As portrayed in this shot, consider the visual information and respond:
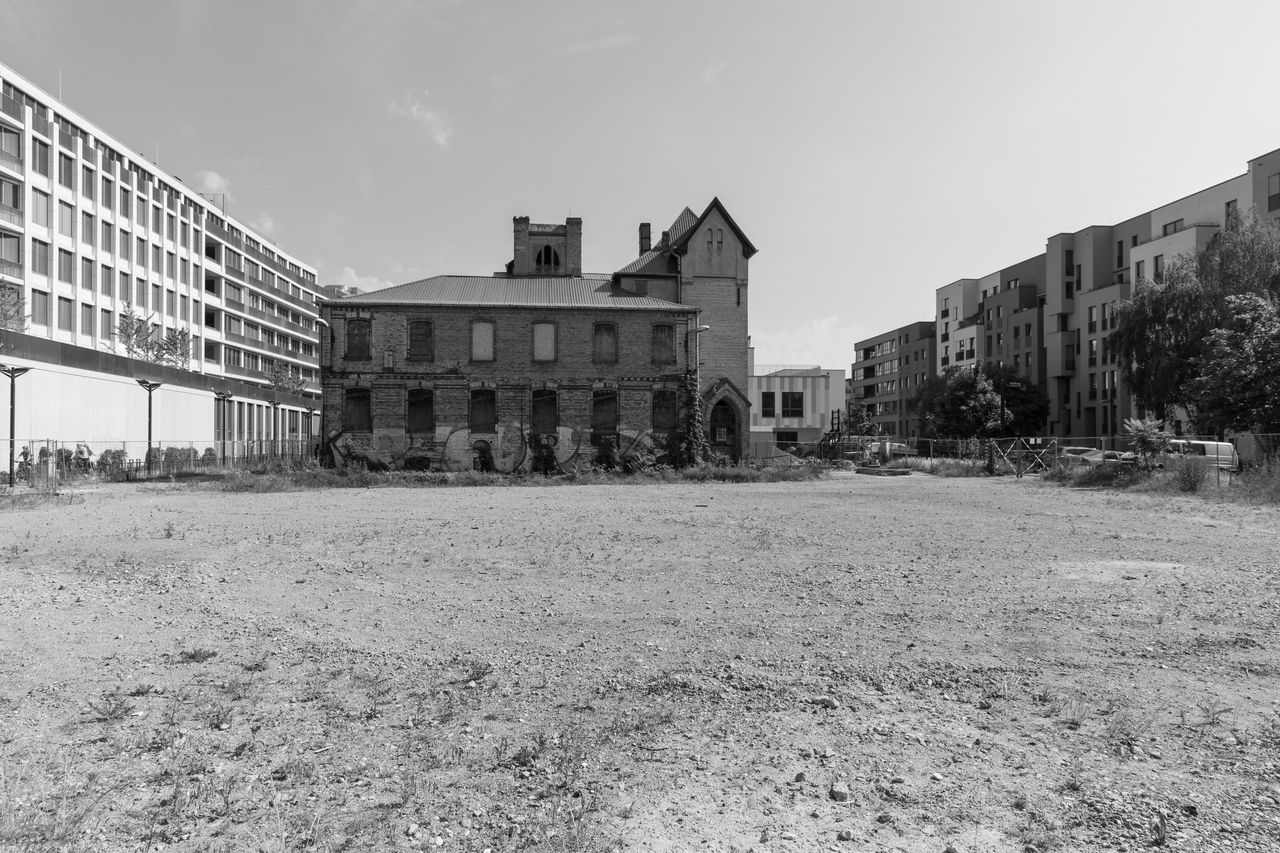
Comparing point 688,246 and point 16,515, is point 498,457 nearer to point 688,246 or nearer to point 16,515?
point 688,246

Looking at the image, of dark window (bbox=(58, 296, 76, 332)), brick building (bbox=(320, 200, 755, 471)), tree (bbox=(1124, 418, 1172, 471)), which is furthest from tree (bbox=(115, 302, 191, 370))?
tree (bbox=(1124, 418, 1172, 471))

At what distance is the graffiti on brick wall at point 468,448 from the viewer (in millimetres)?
32688

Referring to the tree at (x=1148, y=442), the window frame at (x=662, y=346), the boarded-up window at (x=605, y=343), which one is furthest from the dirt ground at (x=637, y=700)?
the window frame at (x=662, y=346)

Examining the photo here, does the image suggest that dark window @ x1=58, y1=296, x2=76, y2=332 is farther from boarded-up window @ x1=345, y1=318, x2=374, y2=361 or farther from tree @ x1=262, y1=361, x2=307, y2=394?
boarded-up window @ x1=345, y1=318, x2=374, y2=361

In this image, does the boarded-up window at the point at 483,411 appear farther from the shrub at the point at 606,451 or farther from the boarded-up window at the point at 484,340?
the shrub at the point at 606,451

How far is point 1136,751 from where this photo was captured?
4.47 metres

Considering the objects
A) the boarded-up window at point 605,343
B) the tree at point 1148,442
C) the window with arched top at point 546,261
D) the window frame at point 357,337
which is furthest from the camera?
the window with arched top at point 546,261

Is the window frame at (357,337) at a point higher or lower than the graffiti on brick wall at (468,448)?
higher

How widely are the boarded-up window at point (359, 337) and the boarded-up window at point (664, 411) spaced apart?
12.2m

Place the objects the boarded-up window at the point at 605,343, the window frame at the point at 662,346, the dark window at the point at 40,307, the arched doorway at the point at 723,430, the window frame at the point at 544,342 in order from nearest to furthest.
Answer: the window frame at the point at 544,342 < the boarded-up window at the point at 605,343 < the window frame at the point at 662,346 < the arched doorway at the point at 723,430 < the dark window at the point at 40,307

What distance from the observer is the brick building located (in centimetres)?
3294

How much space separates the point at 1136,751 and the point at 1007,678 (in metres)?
1.27

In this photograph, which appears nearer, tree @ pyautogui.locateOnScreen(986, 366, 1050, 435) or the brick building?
the brick building

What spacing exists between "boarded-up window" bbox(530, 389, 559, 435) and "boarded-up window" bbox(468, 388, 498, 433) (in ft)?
5.33
